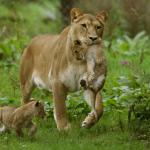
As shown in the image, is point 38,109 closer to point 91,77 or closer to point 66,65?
point 91,77

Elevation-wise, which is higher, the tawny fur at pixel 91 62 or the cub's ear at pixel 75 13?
the cub's ear at pixel 75 13

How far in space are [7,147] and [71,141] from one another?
34.5 inches

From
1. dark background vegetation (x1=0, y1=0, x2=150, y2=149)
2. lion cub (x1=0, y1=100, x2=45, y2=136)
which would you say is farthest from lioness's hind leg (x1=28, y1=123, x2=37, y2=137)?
dark background vegetation (x1=0, y1=0, x2=150, y2=149)

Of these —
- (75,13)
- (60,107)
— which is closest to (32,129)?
(60,107)

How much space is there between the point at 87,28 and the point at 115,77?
14.1 feet

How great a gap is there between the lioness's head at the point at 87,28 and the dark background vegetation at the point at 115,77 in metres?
0.58

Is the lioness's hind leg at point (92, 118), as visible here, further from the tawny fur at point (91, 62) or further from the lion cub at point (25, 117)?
the lion cub at point (25, 117)

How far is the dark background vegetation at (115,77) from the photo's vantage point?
9.93 meters

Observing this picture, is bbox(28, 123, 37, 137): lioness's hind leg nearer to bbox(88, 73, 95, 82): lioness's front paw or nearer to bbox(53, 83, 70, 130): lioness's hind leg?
bbox(53, 83, 70, 130): lioness's hind leg

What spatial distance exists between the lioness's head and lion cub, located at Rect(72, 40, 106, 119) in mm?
84

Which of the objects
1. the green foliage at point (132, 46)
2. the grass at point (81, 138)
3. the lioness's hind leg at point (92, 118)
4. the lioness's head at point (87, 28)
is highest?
the green foliage at point (132, 46)

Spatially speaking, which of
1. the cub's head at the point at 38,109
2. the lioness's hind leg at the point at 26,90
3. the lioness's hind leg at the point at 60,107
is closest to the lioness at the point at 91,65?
the lioness's hind leg at the point at 60,107

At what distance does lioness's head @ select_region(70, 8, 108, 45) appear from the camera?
10.3 meters

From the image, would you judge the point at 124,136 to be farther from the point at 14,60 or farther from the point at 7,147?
the point at 14,60
